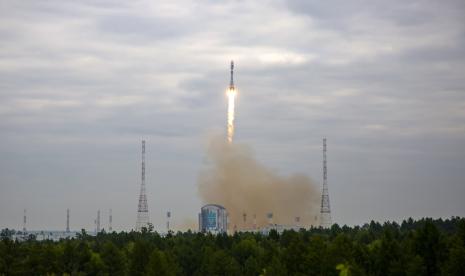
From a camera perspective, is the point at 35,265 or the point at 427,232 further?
the point at 35,265

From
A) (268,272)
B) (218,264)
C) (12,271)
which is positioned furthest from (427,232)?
(12,271)

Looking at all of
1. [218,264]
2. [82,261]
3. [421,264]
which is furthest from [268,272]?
[82,261]

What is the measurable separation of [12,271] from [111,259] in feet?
90.5

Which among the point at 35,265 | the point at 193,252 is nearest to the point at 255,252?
the point at 193,252

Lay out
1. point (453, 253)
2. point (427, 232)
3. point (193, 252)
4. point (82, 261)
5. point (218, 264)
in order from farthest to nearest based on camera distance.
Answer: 1. point (193, 252)
2. point (82, 261)
3. point (218, 264)
4. point (427, 232)
5. point (453, 253)

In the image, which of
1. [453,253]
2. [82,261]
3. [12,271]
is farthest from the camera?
[82,261]

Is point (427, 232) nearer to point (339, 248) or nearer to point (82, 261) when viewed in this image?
point (339, 248)

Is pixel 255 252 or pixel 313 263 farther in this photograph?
pixel 255 252

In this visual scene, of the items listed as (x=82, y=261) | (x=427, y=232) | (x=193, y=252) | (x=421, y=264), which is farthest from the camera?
(x=193, y=252)

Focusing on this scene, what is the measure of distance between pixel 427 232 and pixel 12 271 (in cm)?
5303

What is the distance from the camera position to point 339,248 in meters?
116

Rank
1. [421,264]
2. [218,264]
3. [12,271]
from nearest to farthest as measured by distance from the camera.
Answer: [421,264] → [12,271] → [218,264]

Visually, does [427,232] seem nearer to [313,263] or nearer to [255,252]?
[313,263]

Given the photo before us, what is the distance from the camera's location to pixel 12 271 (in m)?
134
